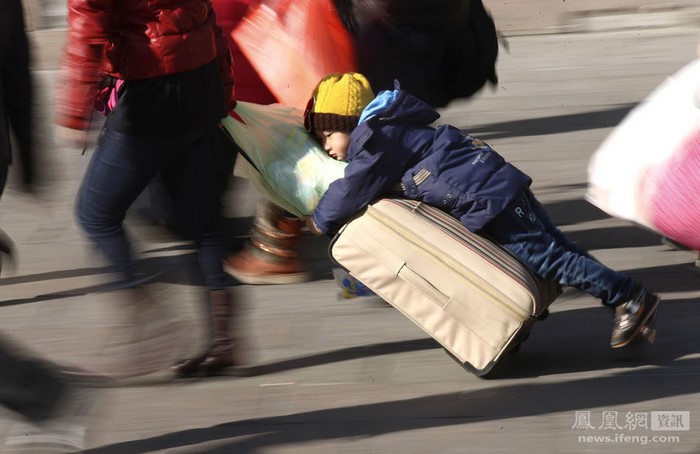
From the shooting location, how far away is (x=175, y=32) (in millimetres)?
3398

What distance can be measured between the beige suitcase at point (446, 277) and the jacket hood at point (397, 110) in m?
0.30

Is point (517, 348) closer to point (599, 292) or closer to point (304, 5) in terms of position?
point (599, 292)

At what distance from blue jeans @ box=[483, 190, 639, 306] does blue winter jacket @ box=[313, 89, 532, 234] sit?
8cm

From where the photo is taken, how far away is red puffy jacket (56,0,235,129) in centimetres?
326

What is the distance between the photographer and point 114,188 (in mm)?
3520

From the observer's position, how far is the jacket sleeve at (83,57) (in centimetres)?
325

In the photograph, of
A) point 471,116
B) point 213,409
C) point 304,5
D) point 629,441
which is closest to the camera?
point 629,441

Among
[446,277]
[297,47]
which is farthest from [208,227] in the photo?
[297,47]

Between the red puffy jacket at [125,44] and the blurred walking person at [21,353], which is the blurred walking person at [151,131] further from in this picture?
the blurred walking person at [21,353]

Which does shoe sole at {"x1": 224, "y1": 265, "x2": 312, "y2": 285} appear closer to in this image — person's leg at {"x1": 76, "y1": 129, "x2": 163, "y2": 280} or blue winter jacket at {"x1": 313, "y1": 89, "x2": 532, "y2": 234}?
blue winter jacket at {"x1": 313, "y1": 89, "x2": 532, "y2": 234}

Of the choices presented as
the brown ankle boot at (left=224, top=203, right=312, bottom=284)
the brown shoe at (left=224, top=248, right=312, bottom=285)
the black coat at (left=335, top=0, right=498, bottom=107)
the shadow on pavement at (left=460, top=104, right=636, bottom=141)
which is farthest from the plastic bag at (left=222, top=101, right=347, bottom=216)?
the shadow on pavement at (left=460, top=104, right=636, bottom=141)

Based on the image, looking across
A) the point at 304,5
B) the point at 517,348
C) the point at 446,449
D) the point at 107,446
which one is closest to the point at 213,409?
the point at 107,446

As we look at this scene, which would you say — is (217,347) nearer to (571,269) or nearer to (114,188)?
(114,188)

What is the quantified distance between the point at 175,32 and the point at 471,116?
4.25 meters
